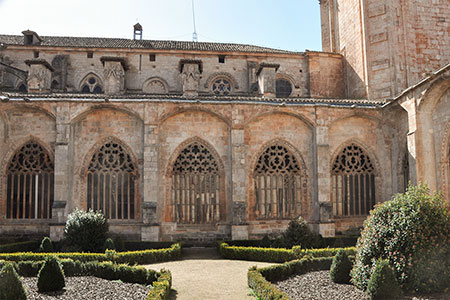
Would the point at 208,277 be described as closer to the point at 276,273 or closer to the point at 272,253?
the point at 276,273

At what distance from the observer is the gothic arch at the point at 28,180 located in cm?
1589

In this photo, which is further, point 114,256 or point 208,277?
point 114,256

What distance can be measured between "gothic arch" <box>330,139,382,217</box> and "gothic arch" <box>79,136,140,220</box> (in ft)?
28.6

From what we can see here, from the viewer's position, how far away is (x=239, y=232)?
15281 millimetres

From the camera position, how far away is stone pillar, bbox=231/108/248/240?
15293 millimetres

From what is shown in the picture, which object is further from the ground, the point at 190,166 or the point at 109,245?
the point at 190,166

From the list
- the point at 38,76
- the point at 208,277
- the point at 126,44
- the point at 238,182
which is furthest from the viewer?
the point at 126,44

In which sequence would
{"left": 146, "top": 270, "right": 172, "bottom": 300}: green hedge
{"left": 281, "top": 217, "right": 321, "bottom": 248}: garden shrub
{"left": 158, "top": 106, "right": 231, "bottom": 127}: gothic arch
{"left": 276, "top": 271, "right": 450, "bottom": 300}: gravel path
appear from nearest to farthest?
1. {"left": 146, "top": 270, "right": 172, "bottom": 300}: green hedge
2. {"left": 276, "top": 271, "right": 450, "bottom": 300}: gravel path
3. {"left": 281, "top": 217, "right": 321, "bottom": 248}: garden shrub
4. {"left": 158, "top": 106, "right": 231, "bottom": 127}: gothic arch

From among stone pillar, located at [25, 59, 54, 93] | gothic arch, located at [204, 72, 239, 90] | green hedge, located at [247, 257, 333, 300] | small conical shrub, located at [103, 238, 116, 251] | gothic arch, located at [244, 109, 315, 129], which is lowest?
green hedge, located at [247, 257, 333, 300]

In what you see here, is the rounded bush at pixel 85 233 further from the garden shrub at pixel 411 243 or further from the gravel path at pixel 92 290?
the garden shrub at pixel 411 243

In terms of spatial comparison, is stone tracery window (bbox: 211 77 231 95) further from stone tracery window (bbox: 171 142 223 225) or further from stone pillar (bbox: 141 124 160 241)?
stone pillar (bbox: 141 124 160 241)

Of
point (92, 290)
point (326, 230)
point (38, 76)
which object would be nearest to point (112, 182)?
point (38, 76)

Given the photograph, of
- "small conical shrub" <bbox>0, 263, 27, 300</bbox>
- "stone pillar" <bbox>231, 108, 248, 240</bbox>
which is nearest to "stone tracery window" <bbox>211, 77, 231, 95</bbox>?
"stone pillar" <bbox>231, 108, 248, 240</bbox>

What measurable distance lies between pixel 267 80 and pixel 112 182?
353 inches
